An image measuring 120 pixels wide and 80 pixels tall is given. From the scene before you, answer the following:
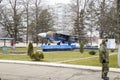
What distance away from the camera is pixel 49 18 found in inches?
2611

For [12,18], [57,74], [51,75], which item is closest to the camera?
[51,75]

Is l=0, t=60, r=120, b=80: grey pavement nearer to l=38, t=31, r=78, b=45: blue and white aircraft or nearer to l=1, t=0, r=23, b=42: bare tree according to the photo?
l=38, t=31, r=78, b=45: blue and white aircraft

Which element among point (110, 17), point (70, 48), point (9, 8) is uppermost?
point (9, 8)

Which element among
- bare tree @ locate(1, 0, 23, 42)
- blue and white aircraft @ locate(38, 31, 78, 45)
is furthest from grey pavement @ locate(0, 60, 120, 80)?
bare tree @ locate(1, 0, 23, 42)

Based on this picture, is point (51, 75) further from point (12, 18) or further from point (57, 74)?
point (12, 18)

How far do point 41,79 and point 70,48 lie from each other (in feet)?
99.2

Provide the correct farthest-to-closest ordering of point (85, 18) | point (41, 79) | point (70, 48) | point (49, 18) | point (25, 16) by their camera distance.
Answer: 1. point (49, 18)
2. point (25, 16)
3. point (85, 18)
4. point (70, 48)
5. point (41, 79)

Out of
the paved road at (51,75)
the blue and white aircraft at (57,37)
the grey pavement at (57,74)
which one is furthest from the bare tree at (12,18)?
the paved road at (51,75)

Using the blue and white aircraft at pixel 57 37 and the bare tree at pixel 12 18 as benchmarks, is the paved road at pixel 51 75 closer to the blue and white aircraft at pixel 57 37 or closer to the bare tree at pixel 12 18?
the blue and white aircraft at pixel 57 37

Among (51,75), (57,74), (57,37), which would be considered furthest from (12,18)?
(51,75)

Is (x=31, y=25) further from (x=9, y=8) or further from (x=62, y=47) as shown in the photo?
(x=62, y=47)

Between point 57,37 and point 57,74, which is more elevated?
point 57,37

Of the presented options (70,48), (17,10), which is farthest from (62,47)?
(17,10)

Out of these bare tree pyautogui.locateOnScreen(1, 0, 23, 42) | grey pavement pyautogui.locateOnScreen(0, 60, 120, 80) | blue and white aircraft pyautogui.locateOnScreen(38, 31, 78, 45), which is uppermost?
bare tree pyautogui.locateOnScreen(1, 0, 23, 42)
